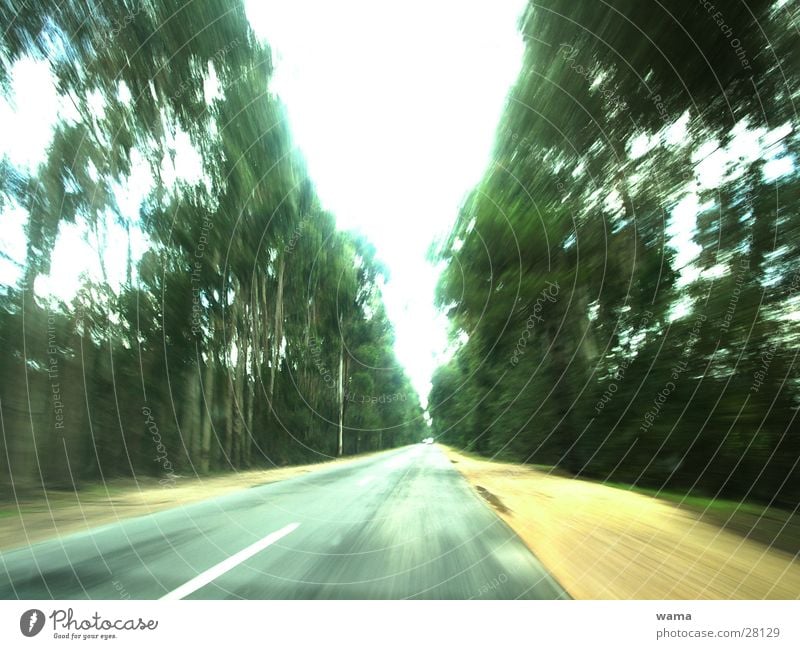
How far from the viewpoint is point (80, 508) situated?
453 centimetres

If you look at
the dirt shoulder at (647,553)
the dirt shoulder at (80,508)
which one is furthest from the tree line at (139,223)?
the dirt shoulder at (647,553)

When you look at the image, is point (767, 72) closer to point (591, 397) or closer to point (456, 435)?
point (591, 397)

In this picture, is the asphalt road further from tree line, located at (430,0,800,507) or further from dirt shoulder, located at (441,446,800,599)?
tree line, located at (430,0,800,507)

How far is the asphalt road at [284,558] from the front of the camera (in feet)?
10.1

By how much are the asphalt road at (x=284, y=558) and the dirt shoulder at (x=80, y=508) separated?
14cm

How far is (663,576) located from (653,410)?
55.6 inches

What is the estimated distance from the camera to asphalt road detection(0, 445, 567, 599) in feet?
10.1

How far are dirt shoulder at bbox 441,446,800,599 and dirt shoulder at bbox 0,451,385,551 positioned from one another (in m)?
3.64

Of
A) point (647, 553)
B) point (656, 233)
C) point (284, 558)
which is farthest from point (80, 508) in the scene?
point (656, 233)

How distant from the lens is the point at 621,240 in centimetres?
397
